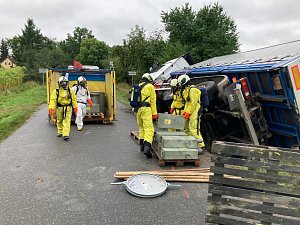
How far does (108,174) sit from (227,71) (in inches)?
177

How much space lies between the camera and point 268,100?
652 cm

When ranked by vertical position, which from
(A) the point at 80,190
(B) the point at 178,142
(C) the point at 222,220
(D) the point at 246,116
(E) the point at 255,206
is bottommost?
(A) the point at 80,190

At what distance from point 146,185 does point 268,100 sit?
355 cm

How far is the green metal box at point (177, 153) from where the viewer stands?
5.56m

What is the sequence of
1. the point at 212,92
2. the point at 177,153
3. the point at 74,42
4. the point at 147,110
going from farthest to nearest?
the point at 74,42 → the point at 212,92 → the point at 147,110 → the point at 177,153

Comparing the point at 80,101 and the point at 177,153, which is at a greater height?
the point at 80,101

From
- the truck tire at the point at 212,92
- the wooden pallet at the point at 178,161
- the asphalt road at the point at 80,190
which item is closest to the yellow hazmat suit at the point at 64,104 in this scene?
the asphalt road at the point at 80,190


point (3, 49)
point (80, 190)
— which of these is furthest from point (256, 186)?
point (3, 49)

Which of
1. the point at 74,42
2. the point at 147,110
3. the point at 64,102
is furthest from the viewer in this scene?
the point at 74,42

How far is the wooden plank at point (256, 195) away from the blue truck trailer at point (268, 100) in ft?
11.1

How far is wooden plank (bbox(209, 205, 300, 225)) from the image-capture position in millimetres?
2811

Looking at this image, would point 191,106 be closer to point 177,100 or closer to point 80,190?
point 177,100

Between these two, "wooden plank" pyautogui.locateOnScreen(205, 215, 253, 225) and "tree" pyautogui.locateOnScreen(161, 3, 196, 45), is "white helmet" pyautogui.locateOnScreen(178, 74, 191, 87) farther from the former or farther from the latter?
"tree" pyautogui.locateOnScreen(161, 3, 196, 45)

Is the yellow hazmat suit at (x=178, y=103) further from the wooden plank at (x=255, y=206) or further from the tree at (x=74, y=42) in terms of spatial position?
the tree at (x=74, y=42)
